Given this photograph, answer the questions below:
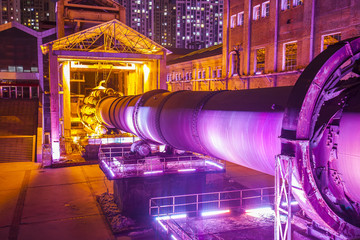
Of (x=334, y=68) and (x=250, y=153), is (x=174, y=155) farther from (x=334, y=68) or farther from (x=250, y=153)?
(x=334, y=68)

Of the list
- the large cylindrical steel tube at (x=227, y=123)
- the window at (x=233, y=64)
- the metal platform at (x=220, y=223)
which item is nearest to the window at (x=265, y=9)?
the window at (x=233, y=64)

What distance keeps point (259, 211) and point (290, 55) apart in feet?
56.6

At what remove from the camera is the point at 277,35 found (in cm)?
2389

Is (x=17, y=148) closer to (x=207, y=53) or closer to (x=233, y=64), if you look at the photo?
(x=233, y=64)

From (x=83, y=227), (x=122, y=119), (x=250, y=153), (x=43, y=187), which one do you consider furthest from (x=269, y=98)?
(x=43, y=187)

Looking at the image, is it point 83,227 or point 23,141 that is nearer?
point 83,227

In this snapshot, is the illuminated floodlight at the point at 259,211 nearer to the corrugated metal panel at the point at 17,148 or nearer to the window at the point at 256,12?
the corrugated metal panel at the point at 17,148

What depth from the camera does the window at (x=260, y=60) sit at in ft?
85.9

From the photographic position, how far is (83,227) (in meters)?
11.8

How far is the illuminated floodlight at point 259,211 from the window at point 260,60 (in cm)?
1837

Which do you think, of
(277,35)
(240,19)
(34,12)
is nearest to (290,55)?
(277,35)

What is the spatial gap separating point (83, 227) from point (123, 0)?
424 ft

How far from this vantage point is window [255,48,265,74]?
2618 cm

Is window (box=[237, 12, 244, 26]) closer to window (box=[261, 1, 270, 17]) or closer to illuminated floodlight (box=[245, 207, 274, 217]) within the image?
window (box=[261, 1, 270, 17])
